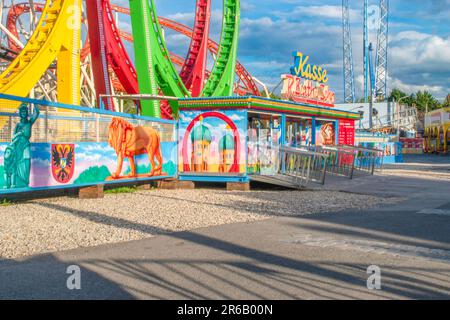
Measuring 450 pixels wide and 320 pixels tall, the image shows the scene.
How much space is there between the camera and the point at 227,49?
2944cm

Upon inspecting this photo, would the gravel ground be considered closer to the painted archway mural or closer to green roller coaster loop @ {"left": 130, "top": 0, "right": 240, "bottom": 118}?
the painted archway mural

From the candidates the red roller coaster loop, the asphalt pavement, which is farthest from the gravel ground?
the red roller coaster loop

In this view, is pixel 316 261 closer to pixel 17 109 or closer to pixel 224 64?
pixel 17 109

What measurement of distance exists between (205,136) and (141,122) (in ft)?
7.93

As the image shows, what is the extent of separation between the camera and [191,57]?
2844 cm

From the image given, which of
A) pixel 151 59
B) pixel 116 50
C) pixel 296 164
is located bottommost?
pixel 296 164

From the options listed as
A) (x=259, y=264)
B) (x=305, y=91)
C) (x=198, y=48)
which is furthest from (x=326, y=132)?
(x=259, y=264)

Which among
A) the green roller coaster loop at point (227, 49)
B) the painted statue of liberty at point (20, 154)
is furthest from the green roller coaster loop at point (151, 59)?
the painted statue of liberty at point (20, 154)

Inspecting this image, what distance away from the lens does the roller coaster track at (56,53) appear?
1852 centimetres

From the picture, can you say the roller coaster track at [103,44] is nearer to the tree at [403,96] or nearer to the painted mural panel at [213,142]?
the painted mural panel at [213,142]

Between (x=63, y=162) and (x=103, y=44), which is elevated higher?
(x=103, y=44)

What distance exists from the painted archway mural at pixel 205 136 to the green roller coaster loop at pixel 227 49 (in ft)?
32.9

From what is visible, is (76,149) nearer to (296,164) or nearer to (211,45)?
(296,164)
